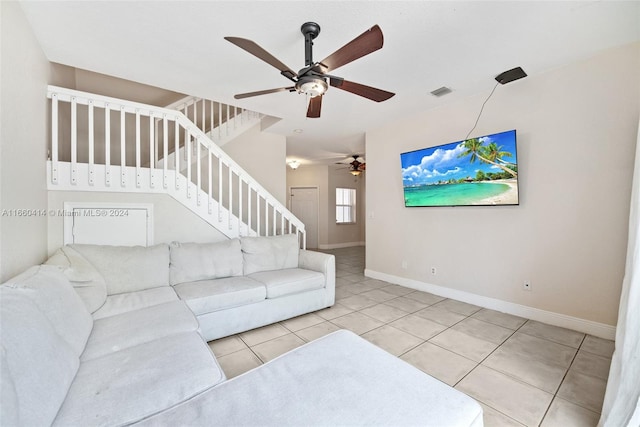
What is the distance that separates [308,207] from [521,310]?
5.86 meters

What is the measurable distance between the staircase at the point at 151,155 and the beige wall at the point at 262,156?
21cm

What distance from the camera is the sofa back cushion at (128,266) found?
2.16 meters

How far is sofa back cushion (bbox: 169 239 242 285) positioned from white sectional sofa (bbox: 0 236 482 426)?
0.48 metres

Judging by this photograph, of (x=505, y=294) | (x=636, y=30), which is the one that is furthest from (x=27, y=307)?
(x=636, y=30)

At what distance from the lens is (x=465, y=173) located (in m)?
3.08

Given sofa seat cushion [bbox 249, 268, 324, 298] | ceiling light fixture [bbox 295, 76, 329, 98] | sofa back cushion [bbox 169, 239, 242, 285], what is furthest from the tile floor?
ceiling light fixture [bbox 295, 76, 329, 98]

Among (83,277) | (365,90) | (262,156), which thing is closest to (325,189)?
(262,156)

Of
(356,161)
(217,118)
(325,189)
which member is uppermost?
(217,118)

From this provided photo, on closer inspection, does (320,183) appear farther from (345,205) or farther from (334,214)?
(345,205)

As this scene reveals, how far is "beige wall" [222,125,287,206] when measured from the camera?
4465mm

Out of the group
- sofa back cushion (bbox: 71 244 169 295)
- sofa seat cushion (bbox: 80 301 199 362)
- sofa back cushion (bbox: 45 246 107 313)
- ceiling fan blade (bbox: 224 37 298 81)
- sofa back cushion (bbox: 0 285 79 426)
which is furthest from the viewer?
sofa back cushion (bbox: 71 244 169 295)

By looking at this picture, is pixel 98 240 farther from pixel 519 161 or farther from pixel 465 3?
pixel 519 161

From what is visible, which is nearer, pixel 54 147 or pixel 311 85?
pixel 311 85

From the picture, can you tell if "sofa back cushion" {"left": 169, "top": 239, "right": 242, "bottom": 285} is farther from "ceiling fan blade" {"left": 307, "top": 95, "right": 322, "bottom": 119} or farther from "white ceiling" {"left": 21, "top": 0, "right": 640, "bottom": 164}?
"white ceiling" {"left": 21, "top": 0, "right": 640, "bottom": 164}
